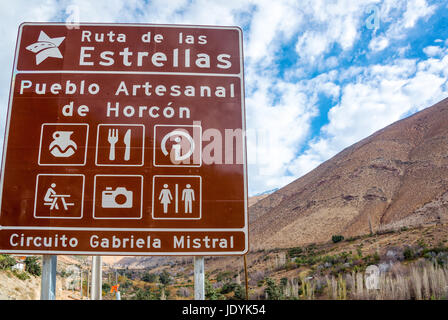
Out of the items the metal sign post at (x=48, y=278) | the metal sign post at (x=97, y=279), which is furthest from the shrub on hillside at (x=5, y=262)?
the metal sign post at (x=48, y=278)

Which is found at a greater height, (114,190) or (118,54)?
(118,54)

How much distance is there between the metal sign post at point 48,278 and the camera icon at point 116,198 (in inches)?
31.5

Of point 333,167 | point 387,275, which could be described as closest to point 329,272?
point 387,275

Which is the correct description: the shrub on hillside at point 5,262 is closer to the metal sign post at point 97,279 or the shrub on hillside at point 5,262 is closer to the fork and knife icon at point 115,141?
the metal sign post at point 97,279

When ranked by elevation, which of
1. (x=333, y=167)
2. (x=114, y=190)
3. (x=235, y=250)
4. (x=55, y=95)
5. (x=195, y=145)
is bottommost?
(x=235, y=250)

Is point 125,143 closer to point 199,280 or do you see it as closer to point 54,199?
point 54,199

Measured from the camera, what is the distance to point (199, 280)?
4031 mm

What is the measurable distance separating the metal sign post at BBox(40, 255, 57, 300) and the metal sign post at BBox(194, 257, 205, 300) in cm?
148

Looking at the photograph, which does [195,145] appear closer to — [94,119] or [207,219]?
[207,219]

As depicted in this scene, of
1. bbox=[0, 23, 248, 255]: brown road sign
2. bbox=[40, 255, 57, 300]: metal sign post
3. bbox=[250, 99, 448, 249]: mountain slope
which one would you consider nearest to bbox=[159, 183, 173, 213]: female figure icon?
bbox=[0, 23, 248, 255]: brown road sign

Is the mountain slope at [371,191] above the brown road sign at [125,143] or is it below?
above

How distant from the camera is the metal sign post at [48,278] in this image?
4.00 meters

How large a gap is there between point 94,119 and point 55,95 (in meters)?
0.56

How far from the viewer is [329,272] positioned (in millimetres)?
25047
